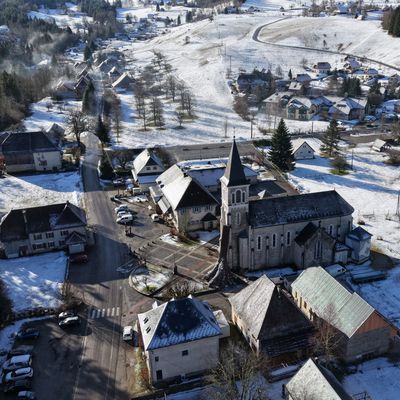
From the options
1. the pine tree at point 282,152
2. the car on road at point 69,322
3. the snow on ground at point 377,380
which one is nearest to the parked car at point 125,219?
the car on road at point 69,322

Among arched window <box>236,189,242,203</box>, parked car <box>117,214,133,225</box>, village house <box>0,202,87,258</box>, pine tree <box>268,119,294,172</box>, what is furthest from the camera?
pine tree <box>268,119,294,172</box>

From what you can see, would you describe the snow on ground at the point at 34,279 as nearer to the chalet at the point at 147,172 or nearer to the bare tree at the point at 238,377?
the bare tree at the point at 238,377

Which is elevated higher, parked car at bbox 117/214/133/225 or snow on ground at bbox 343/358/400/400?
parked car at bbox 117/214/133/225

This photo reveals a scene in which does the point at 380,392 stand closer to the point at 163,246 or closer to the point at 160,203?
the point at 163,246

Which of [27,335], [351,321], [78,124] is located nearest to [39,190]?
[78,124]

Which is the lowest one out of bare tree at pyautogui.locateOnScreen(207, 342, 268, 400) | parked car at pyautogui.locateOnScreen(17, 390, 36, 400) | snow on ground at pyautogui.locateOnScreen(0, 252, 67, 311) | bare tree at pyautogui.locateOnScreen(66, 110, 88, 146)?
snow on ground at pyautogui.locateOnScreen(0, 252, 67, 311)

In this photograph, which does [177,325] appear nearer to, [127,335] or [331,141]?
[127,335]

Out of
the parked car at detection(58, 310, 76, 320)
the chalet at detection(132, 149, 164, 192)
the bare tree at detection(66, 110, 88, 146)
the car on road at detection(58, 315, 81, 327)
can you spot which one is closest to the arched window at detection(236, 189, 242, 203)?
the car on road at detection(58, 315, 81, 327)

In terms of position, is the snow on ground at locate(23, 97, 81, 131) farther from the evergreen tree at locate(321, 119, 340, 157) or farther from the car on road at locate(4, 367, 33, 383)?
the car on road at locate(4, 367, 33, 383)
